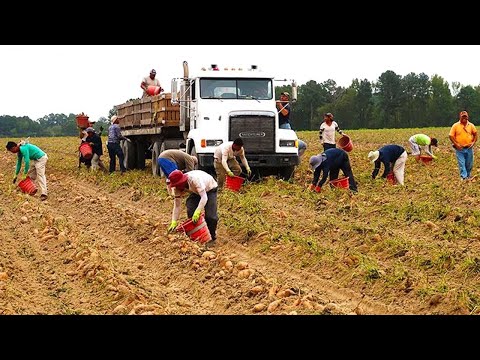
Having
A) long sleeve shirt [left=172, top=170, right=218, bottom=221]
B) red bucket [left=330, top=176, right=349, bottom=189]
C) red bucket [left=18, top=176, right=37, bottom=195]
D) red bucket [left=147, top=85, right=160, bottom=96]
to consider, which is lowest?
red bucket [left=18, top=176, right=37, bottom=195]

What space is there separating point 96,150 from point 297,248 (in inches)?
458

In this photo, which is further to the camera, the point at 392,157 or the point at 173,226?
the point at 392,157

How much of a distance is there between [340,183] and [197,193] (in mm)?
4840

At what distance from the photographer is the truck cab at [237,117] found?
1362 cm

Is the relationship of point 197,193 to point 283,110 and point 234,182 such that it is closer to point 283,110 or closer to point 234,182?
point 234,182

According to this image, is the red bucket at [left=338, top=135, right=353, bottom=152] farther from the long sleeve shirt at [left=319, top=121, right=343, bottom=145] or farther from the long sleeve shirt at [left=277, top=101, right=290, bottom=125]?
the long sleeve shirt at [left=277, top=101, right=290, bottom=125]

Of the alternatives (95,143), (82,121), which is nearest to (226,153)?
(95,143)

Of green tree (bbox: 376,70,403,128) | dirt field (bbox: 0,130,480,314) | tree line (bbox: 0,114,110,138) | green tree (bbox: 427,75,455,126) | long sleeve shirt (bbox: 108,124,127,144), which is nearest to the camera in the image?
dirt field (bbox: 0,130,480,314)

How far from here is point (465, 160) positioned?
45.2 ft

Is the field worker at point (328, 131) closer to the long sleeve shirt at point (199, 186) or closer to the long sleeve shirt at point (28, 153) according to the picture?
the long sleeve shirt at point (28, 153)

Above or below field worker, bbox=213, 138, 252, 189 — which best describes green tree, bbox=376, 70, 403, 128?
above

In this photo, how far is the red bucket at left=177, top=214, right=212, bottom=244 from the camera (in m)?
8.65

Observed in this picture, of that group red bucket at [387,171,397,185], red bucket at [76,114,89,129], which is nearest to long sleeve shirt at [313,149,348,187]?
red bucket at [387,171,397,185]

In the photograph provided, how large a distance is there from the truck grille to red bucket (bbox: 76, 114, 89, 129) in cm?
817
